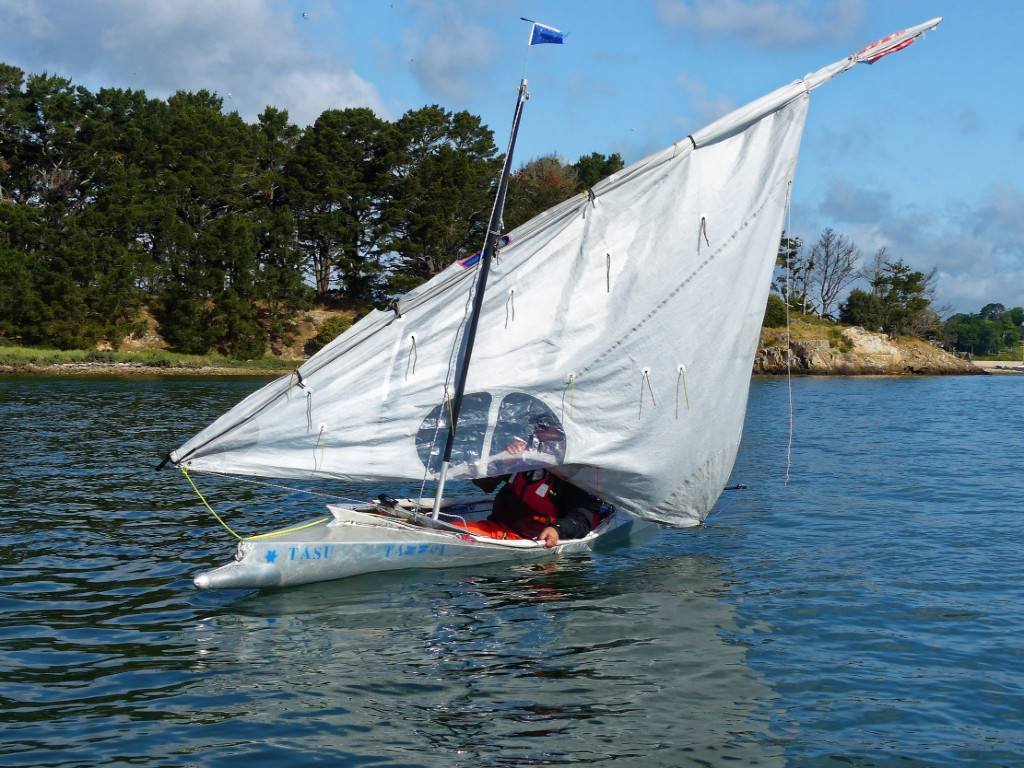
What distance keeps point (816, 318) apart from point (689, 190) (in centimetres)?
7888

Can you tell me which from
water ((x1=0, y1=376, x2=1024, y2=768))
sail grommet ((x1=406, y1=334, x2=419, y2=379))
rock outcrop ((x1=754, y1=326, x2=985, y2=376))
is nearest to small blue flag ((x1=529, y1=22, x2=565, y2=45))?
sail grommet ((x1=406, y1=334, x2=419, y2=379))

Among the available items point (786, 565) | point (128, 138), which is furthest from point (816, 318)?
point (786, 565)

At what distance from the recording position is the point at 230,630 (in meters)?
8.96

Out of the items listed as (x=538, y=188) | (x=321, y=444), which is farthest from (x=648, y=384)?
(x=538, y=188)

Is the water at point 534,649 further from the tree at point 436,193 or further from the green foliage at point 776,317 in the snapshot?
the green foliage at point 776,317

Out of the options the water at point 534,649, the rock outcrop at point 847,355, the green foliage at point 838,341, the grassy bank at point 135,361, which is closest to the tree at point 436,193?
the grassy bank at point 135,361

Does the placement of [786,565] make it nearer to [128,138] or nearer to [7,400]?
[7,400]

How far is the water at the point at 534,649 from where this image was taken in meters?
6.71

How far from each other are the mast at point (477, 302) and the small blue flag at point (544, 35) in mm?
751

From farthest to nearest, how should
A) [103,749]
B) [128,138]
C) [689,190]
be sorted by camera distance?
[128,138]
[689,190]
[103,749]

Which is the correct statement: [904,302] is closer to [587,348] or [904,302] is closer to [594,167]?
[594,167]

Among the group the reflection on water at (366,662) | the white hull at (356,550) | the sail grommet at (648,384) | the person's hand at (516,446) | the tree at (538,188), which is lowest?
the reflection on water at (366,662)

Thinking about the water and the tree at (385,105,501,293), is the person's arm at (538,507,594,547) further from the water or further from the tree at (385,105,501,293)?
the tree at (385,105,501,293)

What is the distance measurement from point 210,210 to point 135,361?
62.4 feet
